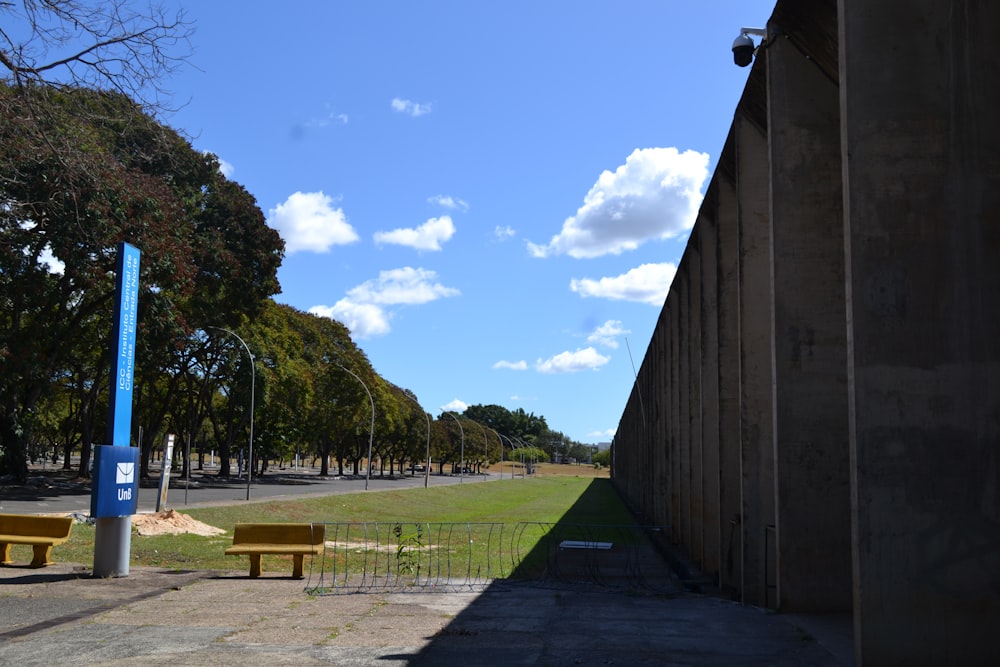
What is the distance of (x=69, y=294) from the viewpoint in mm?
30141

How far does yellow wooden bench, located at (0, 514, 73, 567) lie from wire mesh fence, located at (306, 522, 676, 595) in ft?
13.0

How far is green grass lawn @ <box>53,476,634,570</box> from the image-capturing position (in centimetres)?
1641

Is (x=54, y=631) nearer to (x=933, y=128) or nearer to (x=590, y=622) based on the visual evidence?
(x=590, y=622)

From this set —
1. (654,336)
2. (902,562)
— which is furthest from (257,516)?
(902,562)

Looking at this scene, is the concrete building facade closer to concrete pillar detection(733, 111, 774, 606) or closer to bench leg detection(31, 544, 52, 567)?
concrete pillar detection(733, 111, 774, 606)

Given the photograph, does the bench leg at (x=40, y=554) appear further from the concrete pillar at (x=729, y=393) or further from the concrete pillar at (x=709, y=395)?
the concrete pillar at (x=709, y=395)

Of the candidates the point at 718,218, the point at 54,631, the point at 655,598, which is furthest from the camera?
the point at 718,218

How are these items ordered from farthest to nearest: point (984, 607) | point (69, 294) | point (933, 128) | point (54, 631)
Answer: point (69, 294)
point (54, 631)
point (933, 128)
point (984, 607)

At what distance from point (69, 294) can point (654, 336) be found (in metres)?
20.8

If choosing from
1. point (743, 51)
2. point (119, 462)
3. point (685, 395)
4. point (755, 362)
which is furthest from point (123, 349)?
point (685, 395)

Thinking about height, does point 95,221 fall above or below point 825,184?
above

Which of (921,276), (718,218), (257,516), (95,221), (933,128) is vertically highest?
(95,221)

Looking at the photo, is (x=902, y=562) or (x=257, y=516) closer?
(x=902, y=562)

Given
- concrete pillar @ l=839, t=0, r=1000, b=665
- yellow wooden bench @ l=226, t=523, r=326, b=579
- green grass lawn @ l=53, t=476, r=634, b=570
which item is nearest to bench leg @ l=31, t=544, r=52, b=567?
green grass lawn @ l=53, t=476, r=634, b=570
